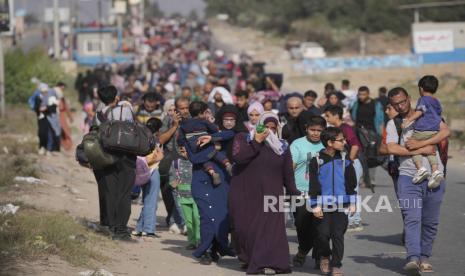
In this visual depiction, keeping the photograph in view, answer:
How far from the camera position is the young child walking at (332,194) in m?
9.80

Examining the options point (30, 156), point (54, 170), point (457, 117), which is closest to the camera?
point (54, 170)

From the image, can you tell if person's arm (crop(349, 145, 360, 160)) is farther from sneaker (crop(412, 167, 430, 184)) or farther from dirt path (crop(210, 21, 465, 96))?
dirt path (crop(210, 21, 465, 96))

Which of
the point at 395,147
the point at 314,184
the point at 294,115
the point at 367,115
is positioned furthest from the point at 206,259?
the point at 367,115

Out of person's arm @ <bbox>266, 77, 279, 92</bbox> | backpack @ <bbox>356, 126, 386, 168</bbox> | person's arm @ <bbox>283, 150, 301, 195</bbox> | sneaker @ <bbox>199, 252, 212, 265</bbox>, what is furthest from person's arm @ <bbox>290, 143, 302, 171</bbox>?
person's arm @ <bbox>266, 77, 279, 92</bbox>

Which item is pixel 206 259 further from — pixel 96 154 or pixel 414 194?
pixel 414 194

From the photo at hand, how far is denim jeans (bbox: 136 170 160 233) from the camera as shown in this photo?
41.7ft

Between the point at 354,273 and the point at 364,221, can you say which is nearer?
the point at 354,273

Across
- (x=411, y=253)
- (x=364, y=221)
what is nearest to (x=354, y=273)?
(x=411, y=253)

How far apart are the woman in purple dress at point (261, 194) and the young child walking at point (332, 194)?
254 mm

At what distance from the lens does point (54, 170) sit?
20.6 m

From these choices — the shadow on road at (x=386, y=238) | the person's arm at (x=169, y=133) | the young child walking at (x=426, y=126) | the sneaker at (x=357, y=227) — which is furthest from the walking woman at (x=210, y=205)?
Answer: the sneaker at (x=357, y=227)

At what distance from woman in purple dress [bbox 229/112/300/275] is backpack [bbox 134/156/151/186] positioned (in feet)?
8.33

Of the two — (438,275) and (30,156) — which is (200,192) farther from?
(30,156)

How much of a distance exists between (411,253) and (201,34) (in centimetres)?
10563
